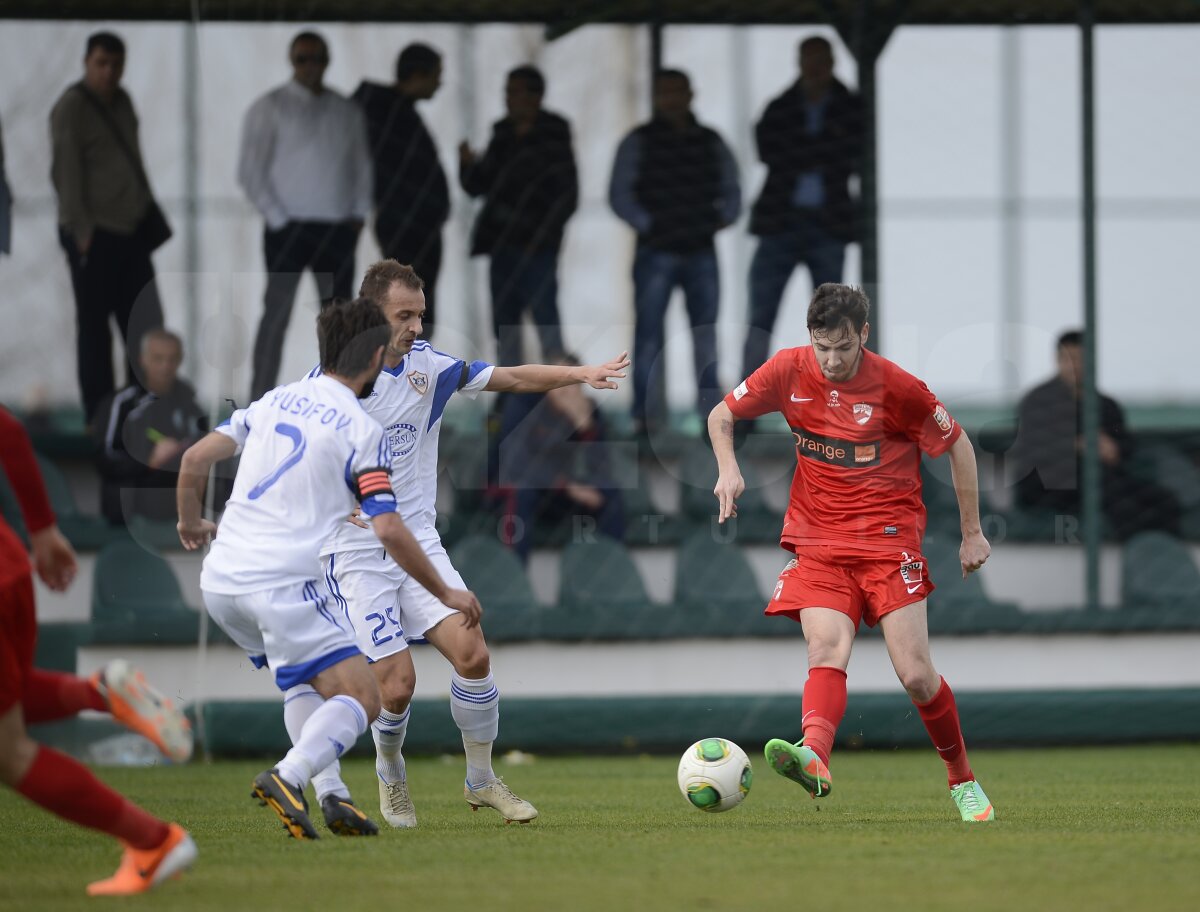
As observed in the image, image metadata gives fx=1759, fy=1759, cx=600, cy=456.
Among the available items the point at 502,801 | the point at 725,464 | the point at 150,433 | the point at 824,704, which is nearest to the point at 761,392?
the point at 725,464

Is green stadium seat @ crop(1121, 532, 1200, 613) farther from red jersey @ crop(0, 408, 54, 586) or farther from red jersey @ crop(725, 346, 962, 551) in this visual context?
red jersey @ crop(0, 408, 54, 586)

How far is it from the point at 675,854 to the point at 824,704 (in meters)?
1.16

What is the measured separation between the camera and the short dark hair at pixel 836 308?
20.1ft

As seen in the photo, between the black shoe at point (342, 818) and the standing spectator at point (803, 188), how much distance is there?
6.39m

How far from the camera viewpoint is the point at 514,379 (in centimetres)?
667

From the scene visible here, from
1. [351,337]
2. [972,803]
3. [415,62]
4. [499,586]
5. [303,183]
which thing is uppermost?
[415,62]

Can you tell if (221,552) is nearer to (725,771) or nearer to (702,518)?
(725,771)

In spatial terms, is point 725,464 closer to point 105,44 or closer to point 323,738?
point 323,738

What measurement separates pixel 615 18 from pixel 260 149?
2.75 m

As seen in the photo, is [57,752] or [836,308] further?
[836,308]

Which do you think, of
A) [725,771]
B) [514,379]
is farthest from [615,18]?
[725,771]

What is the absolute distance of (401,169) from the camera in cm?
1089

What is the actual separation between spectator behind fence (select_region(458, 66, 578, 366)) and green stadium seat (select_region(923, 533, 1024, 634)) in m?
2.75

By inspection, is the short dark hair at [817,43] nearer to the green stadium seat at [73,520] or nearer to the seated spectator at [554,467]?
the seated spectator at [554,467]
